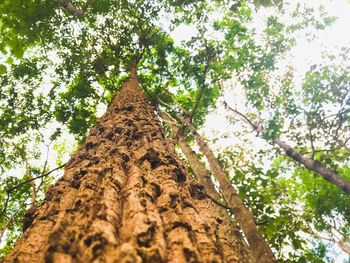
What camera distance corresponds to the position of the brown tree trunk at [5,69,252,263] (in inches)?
34.3

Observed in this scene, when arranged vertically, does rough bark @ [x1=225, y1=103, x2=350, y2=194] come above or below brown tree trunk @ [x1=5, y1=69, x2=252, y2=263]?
above

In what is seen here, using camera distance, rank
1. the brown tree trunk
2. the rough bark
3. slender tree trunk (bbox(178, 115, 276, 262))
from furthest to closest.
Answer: the rough bark → slender tree trunk (bbox(178, 115, 276, 262)) → the brown tree trunk

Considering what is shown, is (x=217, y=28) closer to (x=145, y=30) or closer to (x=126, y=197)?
(x=145, y=30)

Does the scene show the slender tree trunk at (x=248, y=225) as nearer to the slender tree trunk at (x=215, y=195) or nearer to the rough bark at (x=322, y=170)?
the slender tree trunk at (x=215, y=195)

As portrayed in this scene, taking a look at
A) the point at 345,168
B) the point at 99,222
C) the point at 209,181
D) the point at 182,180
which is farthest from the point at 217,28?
the point at 345,168

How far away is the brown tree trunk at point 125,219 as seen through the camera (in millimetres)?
872

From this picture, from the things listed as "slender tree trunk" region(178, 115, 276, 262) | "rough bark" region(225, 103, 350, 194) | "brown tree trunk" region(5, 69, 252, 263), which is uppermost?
"rough bark" region(225, 103, 350, 194)

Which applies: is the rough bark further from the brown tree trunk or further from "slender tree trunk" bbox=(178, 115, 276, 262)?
the brown tree trunk

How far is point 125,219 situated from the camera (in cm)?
108

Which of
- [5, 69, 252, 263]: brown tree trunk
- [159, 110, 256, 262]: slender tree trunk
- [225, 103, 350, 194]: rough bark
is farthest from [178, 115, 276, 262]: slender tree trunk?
[225, 103, 350, 194]: rough bark

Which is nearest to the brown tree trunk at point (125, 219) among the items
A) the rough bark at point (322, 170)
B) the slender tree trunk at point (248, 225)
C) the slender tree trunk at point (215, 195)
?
the slender tree trunk at point (215, 195)

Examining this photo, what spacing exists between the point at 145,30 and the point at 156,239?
10.8m

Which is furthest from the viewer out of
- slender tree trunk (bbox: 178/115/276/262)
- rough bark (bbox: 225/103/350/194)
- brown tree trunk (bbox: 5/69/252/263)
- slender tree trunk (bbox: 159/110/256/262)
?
rough bark (bbox: 225/103/350/194)

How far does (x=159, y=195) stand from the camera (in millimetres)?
1409
